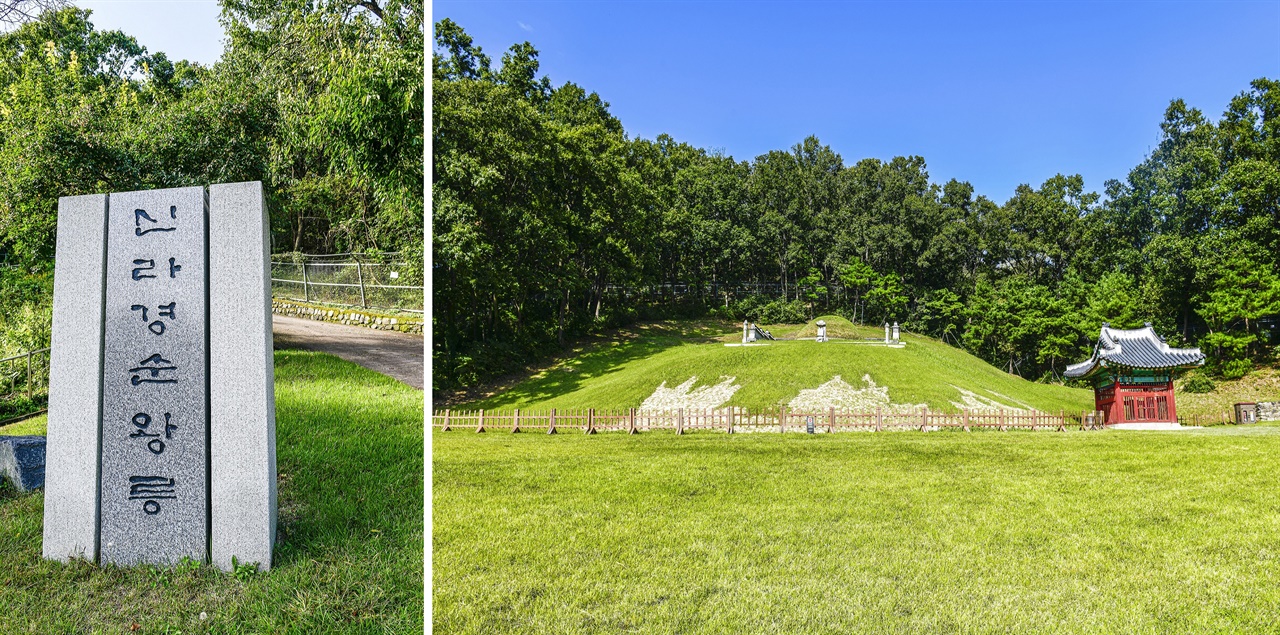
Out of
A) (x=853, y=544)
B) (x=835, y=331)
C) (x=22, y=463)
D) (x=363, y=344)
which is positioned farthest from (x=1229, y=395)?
(x=22, y=463)

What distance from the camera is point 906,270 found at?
25656 mm

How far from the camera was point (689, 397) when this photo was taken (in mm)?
11500

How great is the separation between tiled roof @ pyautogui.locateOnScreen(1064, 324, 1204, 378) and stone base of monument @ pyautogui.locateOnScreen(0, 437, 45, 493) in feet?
46.9

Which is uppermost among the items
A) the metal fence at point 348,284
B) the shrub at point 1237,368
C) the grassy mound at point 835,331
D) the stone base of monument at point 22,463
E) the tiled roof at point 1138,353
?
the metal fence at point 348,284

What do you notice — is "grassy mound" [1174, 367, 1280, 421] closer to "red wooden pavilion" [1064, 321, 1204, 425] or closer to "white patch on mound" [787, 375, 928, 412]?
"red wooden pavilion" [1064, 321, 1204, 425]

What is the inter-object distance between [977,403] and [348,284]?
1084 cm

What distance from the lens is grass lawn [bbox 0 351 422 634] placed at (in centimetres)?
246

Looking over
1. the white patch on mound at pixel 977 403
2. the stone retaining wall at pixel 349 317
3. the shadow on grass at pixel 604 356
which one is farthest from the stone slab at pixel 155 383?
the white patch on mound at pixel 977 403

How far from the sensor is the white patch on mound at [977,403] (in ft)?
37.3

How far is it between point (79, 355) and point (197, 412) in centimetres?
71

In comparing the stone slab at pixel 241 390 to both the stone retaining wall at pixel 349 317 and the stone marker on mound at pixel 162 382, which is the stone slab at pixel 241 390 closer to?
the stone marker on mound at pixel 162 382

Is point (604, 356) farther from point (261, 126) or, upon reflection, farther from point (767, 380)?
point (261, 126)

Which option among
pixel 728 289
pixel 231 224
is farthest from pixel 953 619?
pixel 728 289

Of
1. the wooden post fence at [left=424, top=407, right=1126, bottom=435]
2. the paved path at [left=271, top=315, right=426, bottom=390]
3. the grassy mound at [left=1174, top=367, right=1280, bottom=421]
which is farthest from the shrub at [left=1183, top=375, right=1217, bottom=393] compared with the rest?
the paved path at [left=271, top=315, right=426, bottom=390]
